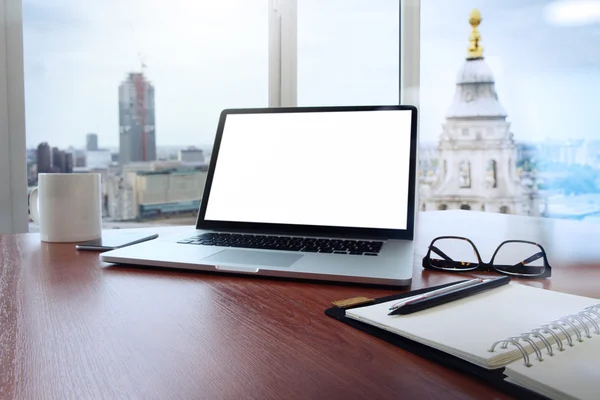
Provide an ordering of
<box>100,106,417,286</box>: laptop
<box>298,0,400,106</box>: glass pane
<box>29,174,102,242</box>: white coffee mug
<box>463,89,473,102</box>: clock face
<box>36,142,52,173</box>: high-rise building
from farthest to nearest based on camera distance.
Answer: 1. <box>463,89,473,102</box>: clock face
2. <box>298,0,400,106</box>: glass pane
3. <box>36,142,52,173</box>: high-rise building
4. <box>29,174,102,242</box>: white coffee mug
5. <box>100,106,417,286</box>: laptop

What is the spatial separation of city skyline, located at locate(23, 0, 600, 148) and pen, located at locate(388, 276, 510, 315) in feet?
A: 5.64

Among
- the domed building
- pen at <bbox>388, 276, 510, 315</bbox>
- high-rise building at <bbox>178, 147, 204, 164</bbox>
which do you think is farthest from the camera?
the domed building

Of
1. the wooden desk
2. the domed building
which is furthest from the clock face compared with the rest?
the wooden desk

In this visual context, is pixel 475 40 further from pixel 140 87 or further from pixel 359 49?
pixel 140 87

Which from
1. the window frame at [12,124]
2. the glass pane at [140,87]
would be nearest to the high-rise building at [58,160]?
the glass pane at [140,87]

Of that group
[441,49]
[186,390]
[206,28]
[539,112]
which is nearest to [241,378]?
[186,390]

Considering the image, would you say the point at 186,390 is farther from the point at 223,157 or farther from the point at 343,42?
the point at 343,42

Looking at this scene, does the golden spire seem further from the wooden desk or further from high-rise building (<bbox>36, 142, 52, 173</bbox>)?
the wooden desk

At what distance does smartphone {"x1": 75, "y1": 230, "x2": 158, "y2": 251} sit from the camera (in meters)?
0.91

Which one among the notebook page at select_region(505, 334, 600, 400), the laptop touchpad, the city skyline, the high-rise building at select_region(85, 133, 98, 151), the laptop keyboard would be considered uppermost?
the city skyline

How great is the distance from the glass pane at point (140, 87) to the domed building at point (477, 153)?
1.66m

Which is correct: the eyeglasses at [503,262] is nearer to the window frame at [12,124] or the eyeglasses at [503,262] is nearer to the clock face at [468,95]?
the window frame at [12,124]

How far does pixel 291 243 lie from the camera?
86 centimetres

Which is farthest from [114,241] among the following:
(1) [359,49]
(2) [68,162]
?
(1) [359,49]
